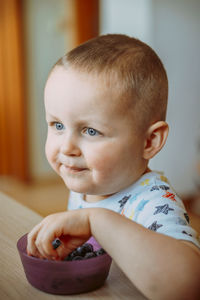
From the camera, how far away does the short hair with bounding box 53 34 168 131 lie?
0.75 meters

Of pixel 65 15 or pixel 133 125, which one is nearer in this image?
pixel 133 125

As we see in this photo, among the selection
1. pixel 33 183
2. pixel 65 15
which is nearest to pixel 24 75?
pixel 65 15

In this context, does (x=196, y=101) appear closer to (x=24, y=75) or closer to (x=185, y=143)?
(x=185, y=143)

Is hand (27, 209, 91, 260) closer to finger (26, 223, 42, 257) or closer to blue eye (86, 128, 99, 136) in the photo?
finger (26, 223, 42, 257)

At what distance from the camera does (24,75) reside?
4039 millimetres

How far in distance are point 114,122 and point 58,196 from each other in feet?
10.4

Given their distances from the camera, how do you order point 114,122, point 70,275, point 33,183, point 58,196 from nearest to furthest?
point 70,275
point 114,122
point 58,196
point 33,183

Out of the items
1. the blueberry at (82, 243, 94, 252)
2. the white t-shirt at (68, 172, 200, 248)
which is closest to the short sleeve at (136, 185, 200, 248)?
the white t-shirt at (68, 172, 200, 248)

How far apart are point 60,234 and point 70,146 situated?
0.60ft

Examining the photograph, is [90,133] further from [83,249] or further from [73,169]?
[83,249]

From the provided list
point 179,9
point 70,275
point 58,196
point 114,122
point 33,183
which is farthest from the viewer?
point 33,183

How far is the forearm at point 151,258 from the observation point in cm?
54

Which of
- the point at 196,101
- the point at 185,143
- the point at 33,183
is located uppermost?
the point at 196,101

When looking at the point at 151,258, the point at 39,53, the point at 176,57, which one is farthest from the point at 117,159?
the point at 39,53
